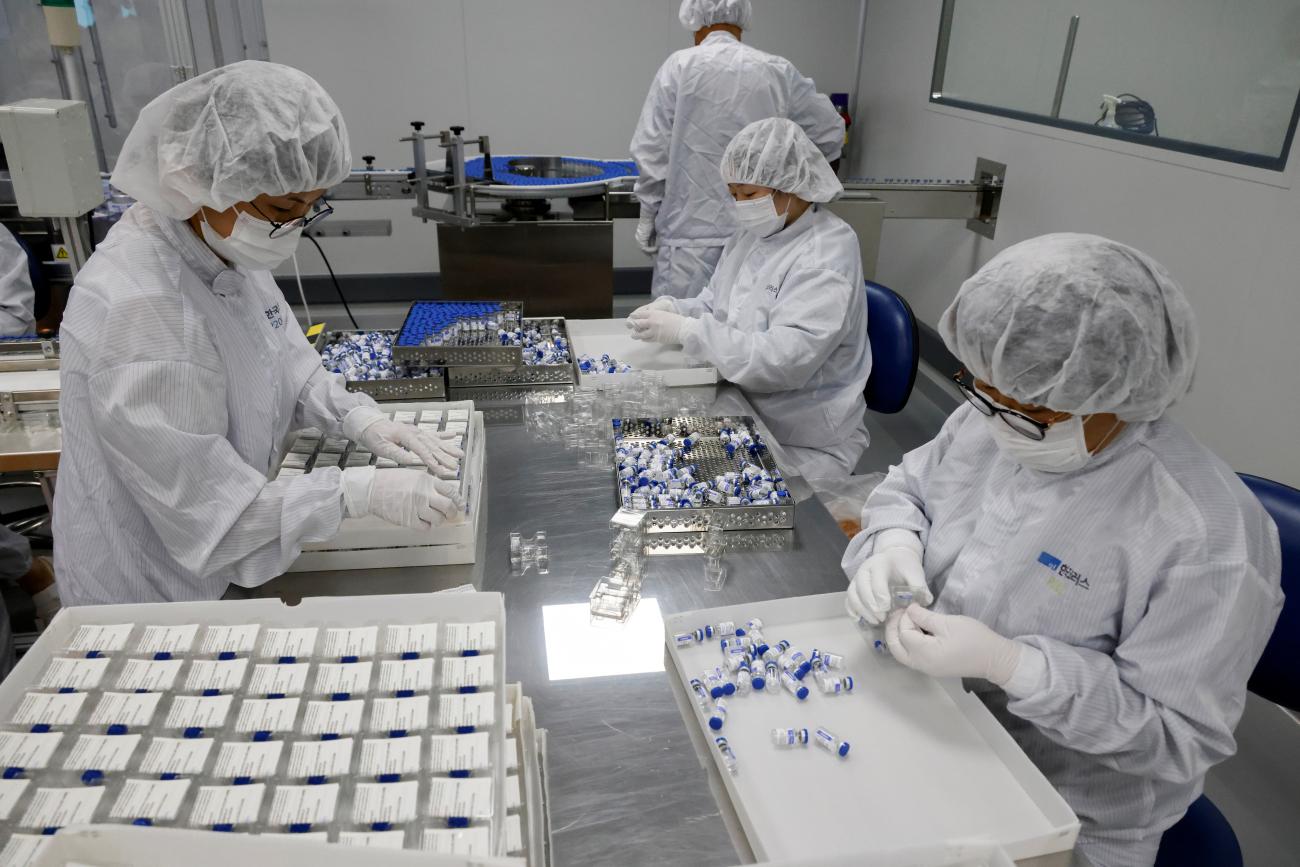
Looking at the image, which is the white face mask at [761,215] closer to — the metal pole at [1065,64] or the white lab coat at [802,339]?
the white lab coat at [802,339]

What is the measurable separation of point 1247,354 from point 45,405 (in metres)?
3.21

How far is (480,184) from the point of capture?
2787 mm

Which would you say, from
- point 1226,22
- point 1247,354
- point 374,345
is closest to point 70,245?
point 374,345

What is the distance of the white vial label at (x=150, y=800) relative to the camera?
79 cm

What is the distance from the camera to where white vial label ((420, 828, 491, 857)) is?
2.50ft

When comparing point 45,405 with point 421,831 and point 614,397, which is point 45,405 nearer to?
point 614,397

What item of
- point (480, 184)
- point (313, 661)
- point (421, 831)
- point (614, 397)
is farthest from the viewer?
point (480, 184)

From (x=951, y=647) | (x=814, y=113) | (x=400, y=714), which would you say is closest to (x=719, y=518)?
(x=951, y=647)

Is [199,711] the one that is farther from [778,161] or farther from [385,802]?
[778,161]

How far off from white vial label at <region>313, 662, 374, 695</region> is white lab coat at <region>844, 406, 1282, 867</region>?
2.64 feet

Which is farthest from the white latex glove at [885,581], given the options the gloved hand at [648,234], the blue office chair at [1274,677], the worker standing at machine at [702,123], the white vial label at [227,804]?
the gloved hand at [648,234]

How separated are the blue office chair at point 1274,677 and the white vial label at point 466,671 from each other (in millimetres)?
1036

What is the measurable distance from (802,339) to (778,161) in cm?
47

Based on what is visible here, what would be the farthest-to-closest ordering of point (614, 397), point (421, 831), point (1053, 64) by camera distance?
point (1053, 64) < point (614, 397) < point (421, 831)
